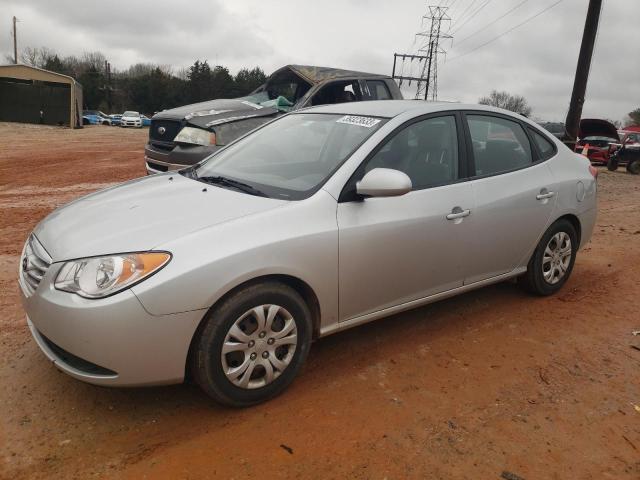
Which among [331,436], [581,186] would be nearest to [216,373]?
[331,436]

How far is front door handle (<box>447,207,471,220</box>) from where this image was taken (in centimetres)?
350

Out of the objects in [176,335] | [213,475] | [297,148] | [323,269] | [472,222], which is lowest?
[213,475]

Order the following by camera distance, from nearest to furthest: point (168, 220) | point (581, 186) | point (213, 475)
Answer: point (213, 475) < point (168, 220) < point (581, 186)

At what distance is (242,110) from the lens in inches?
310

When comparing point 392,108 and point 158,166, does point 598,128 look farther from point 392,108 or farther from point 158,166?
point 392,108

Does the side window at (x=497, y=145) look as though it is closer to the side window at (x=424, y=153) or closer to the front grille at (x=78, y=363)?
the side window at (x=424, y=153)

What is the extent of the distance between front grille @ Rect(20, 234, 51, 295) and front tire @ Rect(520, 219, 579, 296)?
11.7 ft

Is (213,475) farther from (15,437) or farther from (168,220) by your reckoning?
(168,220)

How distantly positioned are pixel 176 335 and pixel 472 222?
7.03 ft

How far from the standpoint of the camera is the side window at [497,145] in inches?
152

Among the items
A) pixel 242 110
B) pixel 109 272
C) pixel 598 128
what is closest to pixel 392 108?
pixel 109 272

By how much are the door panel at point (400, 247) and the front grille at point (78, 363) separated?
4.34 feet

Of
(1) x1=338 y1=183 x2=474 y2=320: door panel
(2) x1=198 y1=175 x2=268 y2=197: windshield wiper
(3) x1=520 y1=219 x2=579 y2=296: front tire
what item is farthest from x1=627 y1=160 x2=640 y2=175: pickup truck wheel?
(2) x1=198 y1=175 x2=268 y2=197: windshield wiper

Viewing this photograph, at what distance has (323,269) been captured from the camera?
294 cm
